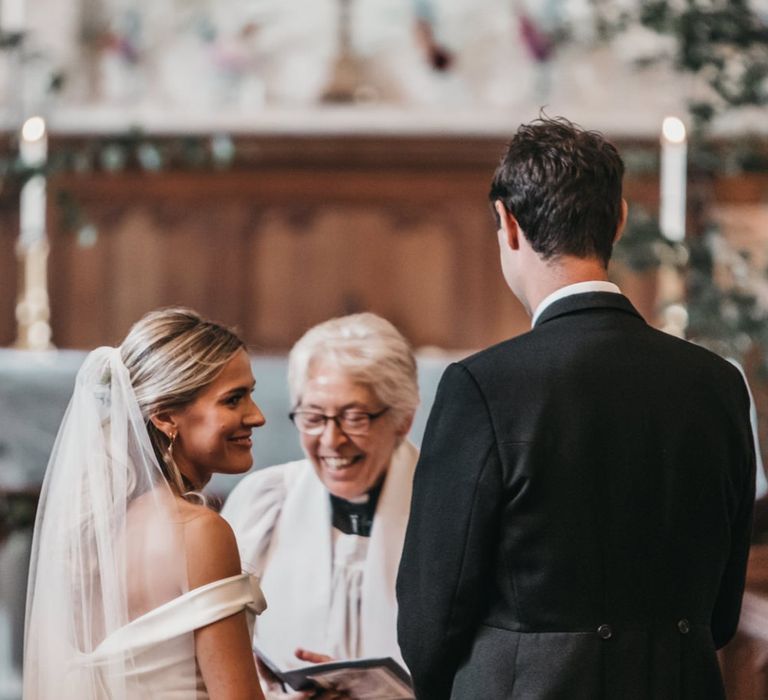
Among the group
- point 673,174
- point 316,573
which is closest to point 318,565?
point 316,573

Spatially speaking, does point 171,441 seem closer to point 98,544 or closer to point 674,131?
point 98,544

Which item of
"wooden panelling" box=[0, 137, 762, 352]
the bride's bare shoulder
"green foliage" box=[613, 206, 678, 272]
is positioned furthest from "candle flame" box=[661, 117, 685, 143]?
the bride's bare shoulder

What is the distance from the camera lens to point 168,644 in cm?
219

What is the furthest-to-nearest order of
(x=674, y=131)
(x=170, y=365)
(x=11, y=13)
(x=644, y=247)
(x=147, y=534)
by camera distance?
(x=11, y=13) < (x=674, y=131) < (x=644, y=247) < (x=170, y=365) < (x=147, y=534)

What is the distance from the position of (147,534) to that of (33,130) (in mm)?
3139

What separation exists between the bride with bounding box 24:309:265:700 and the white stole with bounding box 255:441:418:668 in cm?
68

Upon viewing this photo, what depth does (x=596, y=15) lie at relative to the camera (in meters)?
4.94

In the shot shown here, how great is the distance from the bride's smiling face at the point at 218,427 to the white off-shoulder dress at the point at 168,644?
0.88 ft

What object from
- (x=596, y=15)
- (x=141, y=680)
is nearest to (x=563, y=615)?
(x=141, y=680)

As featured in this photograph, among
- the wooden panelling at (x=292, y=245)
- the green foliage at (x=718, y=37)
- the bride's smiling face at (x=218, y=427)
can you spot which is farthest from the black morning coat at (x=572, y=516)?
the wooden panelling at (x=292, y=245)

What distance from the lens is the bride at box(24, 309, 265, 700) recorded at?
2.18m

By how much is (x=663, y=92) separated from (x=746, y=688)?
4.94 m

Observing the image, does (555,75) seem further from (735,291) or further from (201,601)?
(201,601)

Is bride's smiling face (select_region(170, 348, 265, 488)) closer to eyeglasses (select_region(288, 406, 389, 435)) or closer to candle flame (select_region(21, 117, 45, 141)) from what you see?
eyeglasses (select_region(288, 406, 389, 435))
